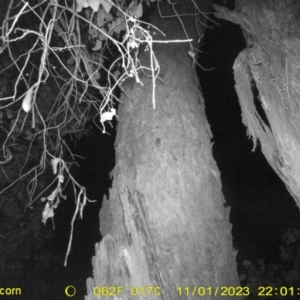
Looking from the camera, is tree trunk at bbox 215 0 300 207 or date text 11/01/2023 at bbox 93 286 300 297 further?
tree trunk at bbox 215 0 300 207

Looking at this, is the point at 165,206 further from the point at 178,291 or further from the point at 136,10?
the point at 136,10

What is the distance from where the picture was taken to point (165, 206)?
1693 mm

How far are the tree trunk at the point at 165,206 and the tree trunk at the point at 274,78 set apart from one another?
0.75 ft

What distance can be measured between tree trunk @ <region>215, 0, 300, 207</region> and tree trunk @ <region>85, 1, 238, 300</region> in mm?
230

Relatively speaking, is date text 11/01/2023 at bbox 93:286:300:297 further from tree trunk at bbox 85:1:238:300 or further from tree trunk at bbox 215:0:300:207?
tree trunk at bbox 215:0:300:207

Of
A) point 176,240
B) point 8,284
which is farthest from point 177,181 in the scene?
point 8,284

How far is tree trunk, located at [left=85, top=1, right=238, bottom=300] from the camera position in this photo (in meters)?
1.58

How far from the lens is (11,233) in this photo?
4.18 metres

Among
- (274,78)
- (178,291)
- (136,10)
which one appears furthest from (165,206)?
(136,10)

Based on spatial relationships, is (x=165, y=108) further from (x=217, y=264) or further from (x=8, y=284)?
(x=8, y=284)

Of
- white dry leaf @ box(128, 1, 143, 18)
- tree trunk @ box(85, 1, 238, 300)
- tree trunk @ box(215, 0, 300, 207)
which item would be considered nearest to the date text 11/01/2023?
tree trunk @ box(85, 1, 238, 300)

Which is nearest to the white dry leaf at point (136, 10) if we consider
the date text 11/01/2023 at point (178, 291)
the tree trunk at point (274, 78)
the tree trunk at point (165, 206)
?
the tree trunk at point (165, 206)

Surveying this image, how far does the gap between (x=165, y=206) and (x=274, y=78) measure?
2.31 feet

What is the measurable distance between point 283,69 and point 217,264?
0.84m
